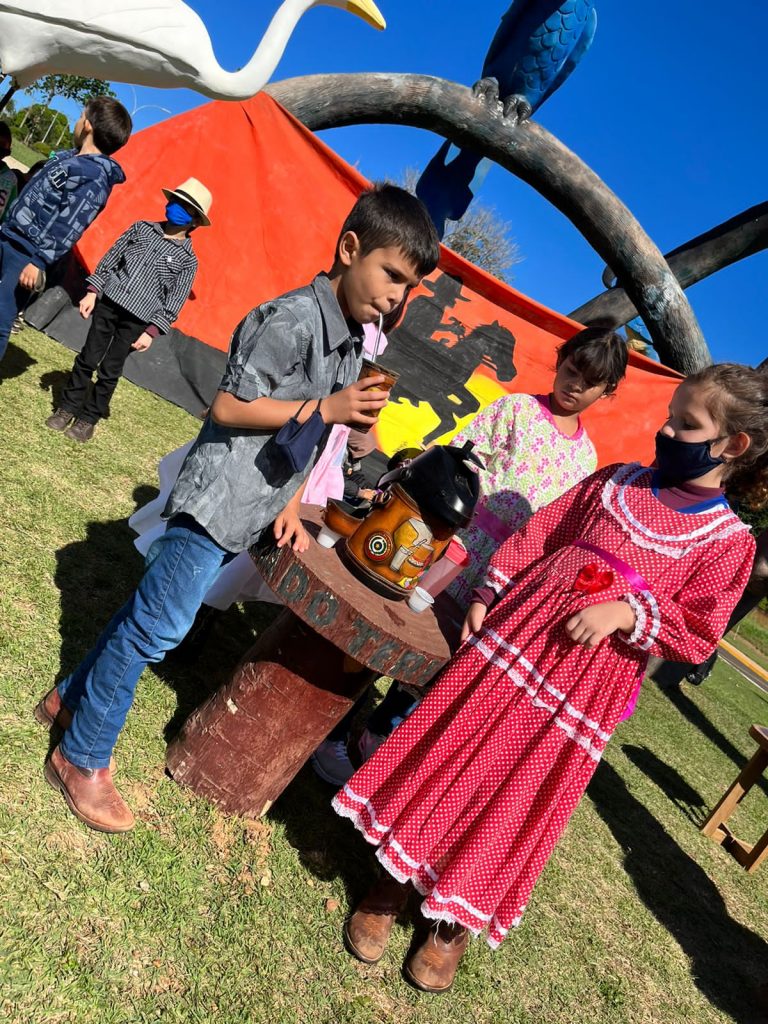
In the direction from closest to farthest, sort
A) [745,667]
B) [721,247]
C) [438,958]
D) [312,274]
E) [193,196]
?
[438,958] < [193,196] < [312,274] < [721,247] < [745,667]

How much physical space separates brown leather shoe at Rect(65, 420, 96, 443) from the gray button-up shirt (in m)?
2.56

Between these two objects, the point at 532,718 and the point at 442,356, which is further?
the point at 442,356

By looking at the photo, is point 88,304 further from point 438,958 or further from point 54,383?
point 438,958

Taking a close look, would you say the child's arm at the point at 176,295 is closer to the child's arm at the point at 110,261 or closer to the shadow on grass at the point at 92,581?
the child's arm at the point at 110,261

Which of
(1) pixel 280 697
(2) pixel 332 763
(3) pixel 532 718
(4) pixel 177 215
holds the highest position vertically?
(4) pixel 177 215

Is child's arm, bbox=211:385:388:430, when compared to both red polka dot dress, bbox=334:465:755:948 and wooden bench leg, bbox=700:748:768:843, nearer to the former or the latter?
red polka dot dress, bbox=334:465:755:948

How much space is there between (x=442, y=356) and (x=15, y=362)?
10.4 feet

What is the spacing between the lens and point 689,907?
326 cm

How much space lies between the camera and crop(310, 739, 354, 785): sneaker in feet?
8.46

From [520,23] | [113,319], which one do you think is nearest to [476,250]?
[520,23]

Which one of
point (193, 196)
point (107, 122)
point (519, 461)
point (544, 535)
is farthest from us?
point (193, 196)

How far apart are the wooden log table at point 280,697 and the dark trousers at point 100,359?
95.7 inches

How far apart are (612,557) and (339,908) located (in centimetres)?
127

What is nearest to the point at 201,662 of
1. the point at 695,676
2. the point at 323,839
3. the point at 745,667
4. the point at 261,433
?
the point at 323,839
